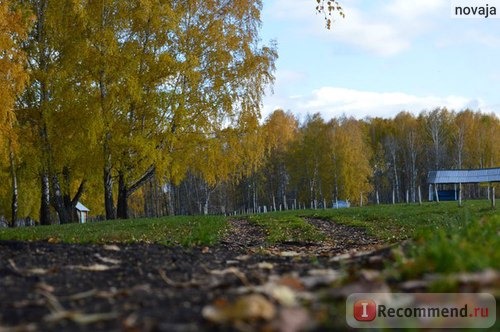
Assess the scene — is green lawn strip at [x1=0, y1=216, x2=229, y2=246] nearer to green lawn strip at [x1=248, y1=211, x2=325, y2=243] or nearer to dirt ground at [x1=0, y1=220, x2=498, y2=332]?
green lawn strip at [x1=248, y1=211, x2=325, y2=243]

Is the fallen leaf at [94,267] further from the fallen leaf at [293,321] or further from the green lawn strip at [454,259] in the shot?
the fallen leaf at [293,321]

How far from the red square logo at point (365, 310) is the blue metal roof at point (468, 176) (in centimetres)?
2573

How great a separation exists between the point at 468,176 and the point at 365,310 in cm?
→ 2919

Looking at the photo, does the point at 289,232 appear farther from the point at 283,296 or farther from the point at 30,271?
the point at 283,296

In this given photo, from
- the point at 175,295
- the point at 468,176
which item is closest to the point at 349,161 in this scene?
the point at 468,176

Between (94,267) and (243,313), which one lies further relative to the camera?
(94,267)

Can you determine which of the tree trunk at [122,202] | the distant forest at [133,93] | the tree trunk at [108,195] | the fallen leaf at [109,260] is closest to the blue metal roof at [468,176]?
the distant forest at [133,93]

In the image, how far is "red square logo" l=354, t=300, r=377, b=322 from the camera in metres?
3.08

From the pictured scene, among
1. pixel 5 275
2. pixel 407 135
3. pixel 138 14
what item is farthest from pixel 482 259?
pixel 407 135

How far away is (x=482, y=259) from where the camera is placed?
12.6 feet

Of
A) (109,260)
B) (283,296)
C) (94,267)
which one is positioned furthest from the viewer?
(109,260)

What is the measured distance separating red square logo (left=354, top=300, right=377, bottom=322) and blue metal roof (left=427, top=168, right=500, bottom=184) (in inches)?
1013

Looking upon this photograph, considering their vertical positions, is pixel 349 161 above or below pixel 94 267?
above

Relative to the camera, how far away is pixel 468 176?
3047cm
